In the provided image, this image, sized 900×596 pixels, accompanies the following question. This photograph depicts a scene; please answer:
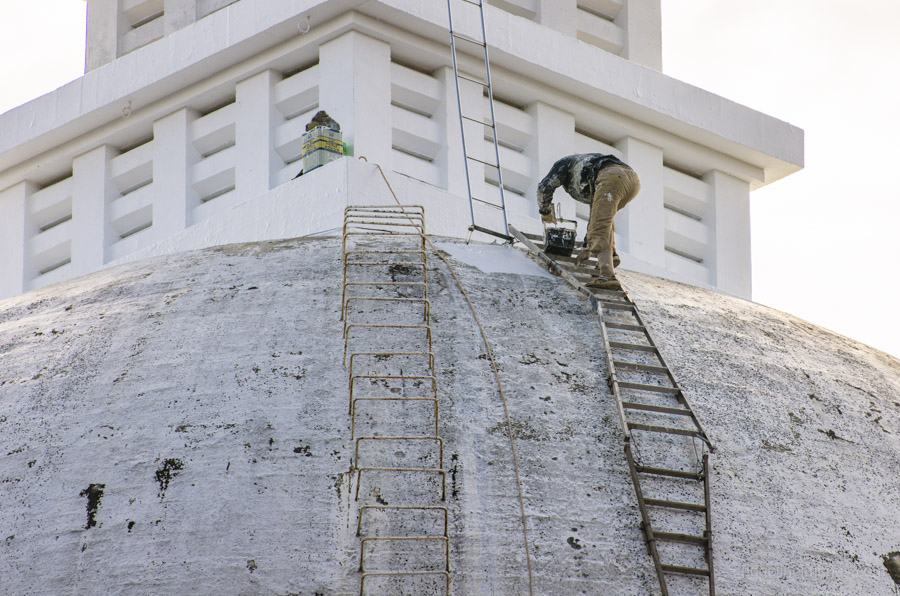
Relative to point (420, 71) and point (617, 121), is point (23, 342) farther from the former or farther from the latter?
point (617, 121)

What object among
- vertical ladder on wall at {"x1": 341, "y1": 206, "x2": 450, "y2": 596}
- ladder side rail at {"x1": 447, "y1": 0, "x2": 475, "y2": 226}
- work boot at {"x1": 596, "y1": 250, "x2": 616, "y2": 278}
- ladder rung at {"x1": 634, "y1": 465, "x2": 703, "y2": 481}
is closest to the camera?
vertical ladder on wall at {"x1": 341, "y1": 206, "x2": 450, "y2": 596}

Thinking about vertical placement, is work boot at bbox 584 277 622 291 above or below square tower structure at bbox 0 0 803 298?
below

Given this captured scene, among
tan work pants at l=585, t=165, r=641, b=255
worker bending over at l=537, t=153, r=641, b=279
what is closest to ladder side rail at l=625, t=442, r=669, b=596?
worker bending over at l=537, t=153, r=641, b=279

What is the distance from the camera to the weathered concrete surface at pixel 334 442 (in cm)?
768

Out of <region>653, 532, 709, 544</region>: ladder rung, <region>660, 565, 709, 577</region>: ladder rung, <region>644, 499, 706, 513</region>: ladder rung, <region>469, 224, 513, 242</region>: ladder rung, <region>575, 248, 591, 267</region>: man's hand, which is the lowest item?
<region>660, 565, 709, 577</region>: ladder rung

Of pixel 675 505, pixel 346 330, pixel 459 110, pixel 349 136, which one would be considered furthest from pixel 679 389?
pixel 349 136

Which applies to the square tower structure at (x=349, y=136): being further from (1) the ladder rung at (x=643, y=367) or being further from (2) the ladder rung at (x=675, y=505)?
(2) the ladder rung at (x=675, y=505)

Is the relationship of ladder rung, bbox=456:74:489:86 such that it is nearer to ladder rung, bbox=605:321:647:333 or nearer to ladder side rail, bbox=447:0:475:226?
ladder side rail, bbox=447:0:475:226

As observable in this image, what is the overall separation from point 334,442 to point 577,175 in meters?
3.85

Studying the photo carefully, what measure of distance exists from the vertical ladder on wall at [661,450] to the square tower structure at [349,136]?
2.70 m

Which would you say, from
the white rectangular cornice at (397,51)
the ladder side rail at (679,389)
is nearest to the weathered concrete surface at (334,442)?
the ladder side rail at (679,389)

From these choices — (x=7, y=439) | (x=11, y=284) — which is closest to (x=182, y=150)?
(x=11, y=284)

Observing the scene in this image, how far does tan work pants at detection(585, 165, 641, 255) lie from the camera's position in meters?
10.9

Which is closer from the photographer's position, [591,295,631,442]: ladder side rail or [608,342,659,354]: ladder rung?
[591,295,631,442]: ladder side rail
